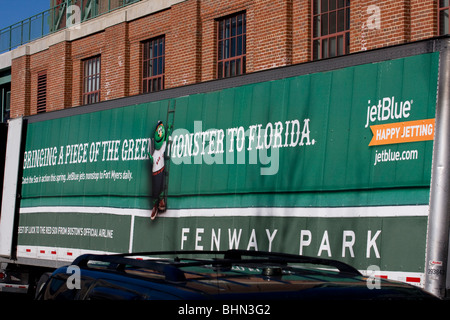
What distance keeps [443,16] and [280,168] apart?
9732 millimetres

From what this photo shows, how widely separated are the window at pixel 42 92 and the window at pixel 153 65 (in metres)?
6.80

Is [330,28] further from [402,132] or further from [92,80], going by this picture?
[402,132]

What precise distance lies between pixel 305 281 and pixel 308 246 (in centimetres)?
525

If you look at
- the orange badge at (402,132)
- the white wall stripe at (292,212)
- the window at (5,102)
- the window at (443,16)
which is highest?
the window at (443,16)

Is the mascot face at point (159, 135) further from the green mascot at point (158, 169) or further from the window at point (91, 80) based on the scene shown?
the window at point (91, 80)

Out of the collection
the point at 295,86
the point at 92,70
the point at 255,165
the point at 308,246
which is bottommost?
the point at 308,246

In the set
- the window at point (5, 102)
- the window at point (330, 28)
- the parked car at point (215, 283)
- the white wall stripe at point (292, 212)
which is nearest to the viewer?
the parked car at point (215, 283)

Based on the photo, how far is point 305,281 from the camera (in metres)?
3.74

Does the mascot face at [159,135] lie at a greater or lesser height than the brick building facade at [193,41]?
lesser

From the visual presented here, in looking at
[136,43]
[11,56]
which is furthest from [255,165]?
[11,56]

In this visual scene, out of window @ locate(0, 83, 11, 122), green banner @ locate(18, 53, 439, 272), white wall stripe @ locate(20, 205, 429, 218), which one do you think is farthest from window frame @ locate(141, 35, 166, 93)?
white wall stripe @ locate(20, 205, 429, 218)

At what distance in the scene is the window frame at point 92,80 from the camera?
30.2m

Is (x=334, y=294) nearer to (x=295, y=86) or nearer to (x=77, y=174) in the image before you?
(x=295, y=86)

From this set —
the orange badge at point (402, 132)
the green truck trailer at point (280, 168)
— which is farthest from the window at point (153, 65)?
the orange badge at point (402, 132)
